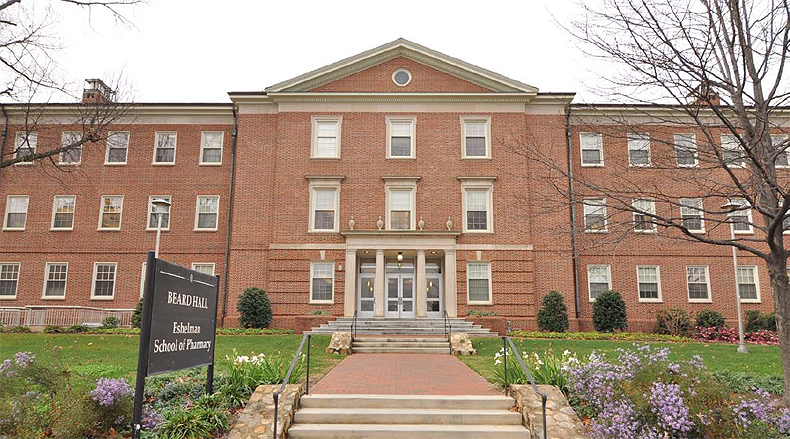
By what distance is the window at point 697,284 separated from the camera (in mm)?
24828

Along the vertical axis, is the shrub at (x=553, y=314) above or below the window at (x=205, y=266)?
below

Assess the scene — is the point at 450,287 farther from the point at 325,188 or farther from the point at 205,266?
the point at 205,266

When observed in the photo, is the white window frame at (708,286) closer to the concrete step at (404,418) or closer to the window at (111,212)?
the concrete step at (404,418)

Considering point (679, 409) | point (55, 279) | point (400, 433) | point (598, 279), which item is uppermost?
point (598, 279)

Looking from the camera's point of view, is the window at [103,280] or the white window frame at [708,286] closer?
the white window frame at [708,286]

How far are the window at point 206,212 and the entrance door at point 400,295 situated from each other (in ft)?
27.7

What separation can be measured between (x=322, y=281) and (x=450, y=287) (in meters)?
5.47

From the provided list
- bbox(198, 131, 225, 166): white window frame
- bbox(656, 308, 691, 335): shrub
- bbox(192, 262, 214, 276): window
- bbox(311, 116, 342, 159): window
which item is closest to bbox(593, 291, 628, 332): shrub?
bbox(656, 308, 691, 335): shrub

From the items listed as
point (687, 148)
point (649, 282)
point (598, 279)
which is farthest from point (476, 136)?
point (687, 148)

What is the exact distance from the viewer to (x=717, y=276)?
24.9 metres

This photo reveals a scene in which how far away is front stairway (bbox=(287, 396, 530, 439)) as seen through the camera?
300 inches

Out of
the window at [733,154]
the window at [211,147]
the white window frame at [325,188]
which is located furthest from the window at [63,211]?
the window at [733,154]

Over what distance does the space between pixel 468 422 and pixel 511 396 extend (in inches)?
47.2

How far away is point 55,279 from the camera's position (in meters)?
25.3
